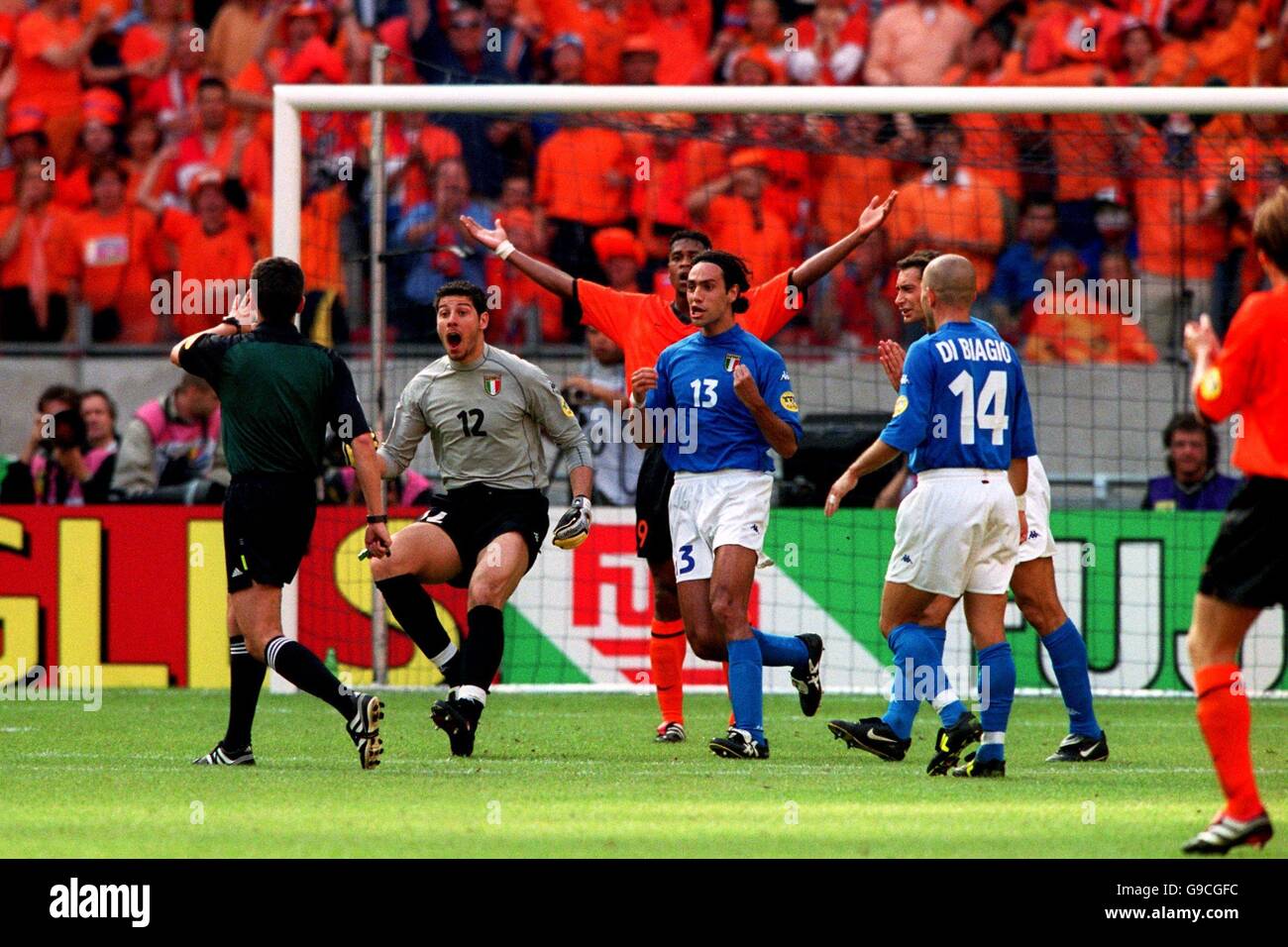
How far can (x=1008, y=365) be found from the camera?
838 cm

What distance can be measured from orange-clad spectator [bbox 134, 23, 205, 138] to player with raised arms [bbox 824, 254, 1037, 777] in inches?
405

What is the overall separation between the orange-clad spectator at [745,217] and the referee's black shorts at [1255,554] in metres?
9.27

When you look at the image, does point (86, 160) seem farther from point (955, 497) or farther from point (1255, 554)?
point (1255, 554)

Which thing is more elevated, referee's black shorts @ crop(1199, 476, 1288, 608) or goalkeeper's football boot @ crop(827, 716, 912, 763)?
referee's black shorts @ crop(1199, 476, 1288, 608)

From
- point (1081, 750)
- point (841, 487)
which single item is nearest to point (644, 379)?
point (841, 487)

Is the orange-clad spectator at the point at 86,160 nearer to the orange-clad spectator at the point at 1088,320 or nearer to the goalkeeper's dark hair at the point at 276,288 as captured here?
the orange-clad spectator at the point at 1088,320

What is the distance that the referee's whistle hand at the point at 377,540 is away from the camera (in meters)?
8.66

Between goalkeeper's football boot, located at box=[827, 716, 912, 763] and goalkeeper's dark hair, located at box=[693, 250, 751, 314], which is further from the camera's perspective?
goalkeeper's dark hair, located at box=[693, 250, 751, 314]

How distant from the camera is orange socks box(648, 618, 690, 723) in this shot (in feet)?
33.9

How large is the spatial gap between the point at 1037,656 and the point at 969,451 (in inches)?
222

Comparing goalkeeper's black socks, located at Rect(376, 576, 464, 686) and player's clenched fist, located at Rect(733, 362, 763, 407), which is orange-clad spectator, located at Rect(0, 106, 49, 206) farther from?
player's clenched fist, located at Rect(733, 362, 763, 407)

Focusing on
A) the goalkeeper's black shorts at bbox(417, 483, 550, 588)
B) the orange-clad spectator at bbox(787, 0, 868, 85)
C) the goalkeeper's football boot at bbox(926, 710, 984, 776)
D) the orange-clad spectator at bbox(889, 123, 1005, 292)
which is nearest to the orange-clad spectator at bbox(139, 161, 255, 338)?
the orange-clad spectator at bbox(787, 0, 868, 85)
